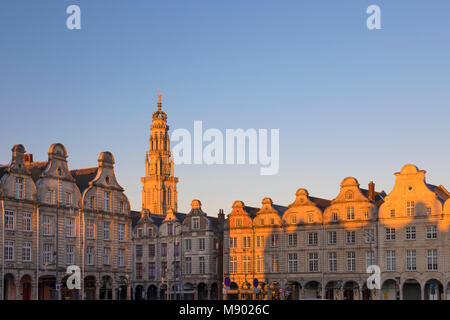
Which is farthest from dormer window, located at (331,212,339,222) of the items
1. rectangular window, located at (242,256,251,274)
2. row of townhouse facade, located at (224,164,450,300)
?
rectangular window, located at (242,256,251,274)

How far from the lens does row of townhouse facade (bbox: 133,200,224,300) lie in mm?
83938

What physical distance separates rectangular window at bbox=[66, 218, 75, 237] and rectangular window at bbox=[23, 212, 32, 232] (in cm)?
460

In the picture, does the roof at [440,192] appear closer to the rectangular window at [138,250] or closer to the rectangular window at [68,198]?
the rectangular window at [68,198]

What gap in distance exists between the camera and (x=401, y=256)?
230 ft

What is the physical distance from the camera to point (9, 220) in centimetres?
5678

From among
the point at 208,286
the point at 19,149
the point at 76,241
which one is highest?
the point at 19,149

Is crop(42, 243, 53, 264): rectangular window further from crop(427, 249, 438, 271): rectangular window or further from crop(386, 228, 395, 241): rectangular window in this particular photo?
crop(427, 249, 438, 271): rectangular window

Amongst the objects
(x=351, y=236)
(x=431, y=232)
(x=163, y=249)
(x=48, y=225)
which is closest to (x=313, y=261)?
(x=351, y=236)

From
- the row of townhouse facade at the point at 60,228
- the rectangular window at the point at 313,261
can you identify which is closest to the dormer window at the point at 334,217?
the rectangular window at the point at 313,261

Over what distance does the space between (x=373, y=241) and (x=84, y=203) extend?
28824 mm

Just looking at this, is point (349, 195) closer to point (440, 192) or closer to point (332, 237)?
point (332, 237)
